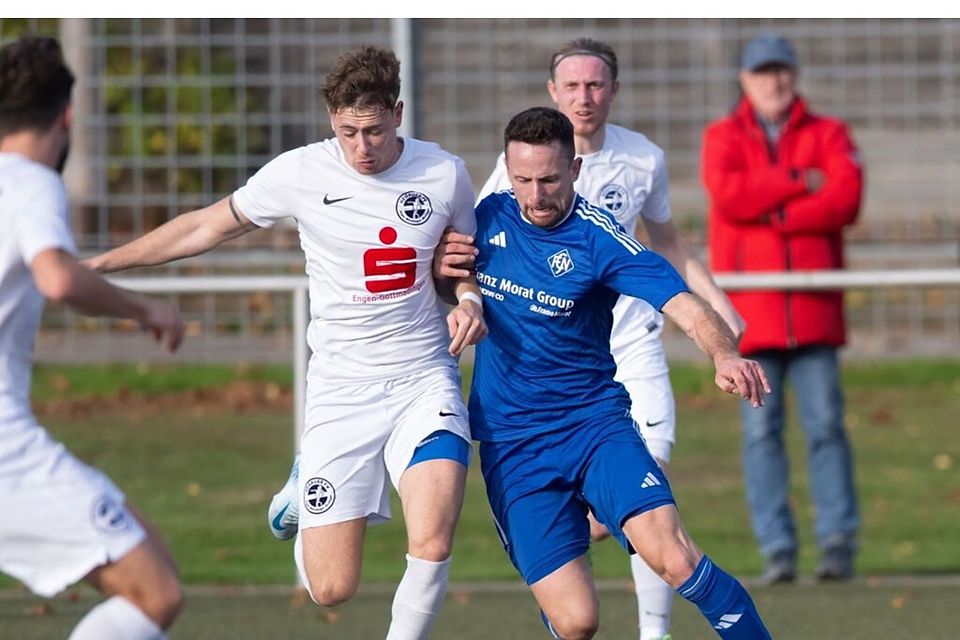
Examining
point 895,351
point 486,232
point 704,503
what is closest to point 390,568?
point 704,503

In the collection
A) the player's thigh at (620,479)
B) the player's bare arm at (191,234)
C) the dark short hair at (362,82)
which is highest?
the dark short hair at (362,82)

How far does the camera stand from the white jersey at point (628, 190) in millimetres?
7434

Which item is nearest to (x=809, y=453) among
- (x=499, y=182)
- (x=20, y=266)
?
(x=499, y=182)

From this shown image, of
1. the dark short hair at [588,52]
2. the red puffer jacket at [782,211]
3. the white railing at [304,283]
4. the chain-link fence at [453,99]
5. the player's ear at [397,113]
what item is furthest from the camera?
the chain-link fence at [453,99]

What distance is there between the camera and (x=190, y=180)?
462 inches

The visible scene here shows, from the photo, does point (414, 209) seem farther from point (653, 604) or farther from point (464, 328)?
point (653, 604)

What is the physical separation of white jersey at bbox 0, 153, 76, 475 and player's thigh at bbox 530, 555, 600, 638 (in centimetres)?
198

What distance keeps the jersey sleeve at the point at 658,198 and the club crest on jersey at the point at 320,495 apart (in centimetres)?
192

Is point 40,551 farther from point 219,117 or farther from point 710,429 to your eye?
point 710,429

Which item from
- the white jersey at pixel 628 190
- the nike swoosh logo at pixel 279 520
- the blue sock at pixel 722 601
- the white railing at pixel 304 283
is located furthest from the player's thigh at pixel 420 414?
the white railing at pixel 304 283

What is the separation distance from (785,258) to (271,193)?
4.02 meters

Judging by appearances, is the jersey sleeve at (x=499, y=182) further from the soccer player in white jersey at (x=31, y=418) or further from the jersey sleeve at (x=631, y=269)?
the soccer player in white jersey at (x=31, y=418)

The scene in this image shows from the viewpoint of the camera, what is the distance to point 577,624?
602 centimetres

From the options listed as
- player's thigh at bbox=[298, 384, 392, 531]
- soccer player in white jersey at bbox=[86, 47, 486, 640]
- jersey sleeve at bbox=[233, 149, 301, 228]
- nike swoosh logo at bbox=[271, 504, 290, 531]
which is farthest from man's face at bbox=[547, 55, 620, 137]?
nike swoosh logo at bbox=[271, 504, 290, 531]
